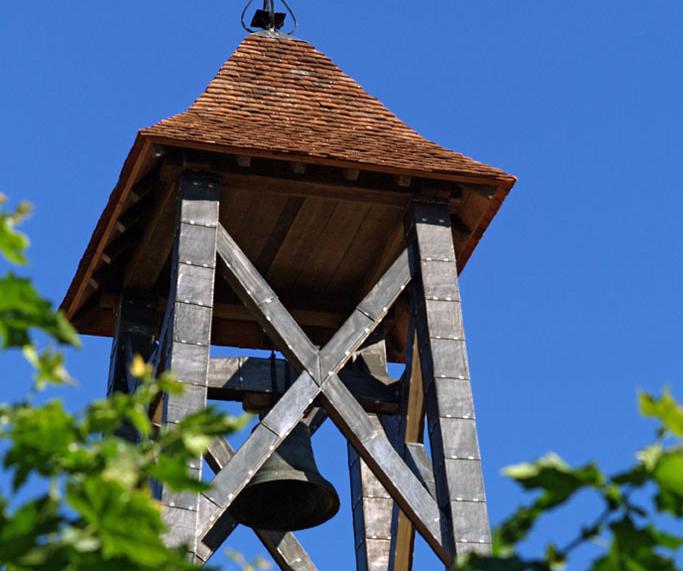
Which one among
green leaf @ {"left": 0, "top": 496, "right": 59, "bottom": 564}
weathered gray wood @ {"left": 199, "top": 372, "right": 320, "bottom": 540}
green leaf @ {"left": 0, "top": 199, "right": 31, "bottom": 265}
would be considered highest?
weathered gray wood @ {"left": 199, "top": 372, "right": 320, "bottom": 540}

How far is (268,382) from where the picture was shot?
7.93 m

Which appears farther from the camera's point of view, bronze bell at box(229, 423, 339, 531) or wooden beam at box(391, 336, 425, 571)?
wooden beam at box(391, 336, 425, 571)

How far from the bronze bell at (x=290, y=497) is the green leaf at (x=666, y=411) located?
5.69m

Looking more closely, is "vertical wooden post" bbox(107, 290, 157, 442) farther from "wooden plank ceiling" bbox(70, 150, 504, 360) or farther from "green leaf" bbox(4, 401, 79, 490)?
"green leaf" bbox(4, 401, 79, 490)

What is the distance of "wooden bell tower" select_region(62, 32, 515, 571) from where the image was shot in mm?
6938

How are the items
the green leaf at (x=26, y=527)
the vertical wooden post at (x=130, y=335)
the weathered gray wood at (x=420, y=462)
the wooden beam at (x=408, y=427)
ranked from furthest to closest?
1. the vertical wooden post at (x=130, y=335)
2. the wooden beam at (x=408, y=427)
3. the weathered gray wood at (x=420, y=462)
4. the green leaf at (x=26, y=527)

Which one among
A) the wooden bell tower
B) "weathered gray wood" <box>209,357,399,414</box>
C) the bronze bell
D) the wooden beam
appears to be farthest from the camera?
"weathered gray wood" <box>209,357,399,414</box>

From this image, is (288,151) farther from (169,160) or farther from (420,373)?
(420,373)

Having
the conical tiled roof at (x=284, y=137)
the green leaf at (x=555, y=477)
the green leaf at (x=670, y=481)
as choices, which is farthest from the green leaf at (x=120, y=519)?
the conical tiled roof at (x=284, y=137)

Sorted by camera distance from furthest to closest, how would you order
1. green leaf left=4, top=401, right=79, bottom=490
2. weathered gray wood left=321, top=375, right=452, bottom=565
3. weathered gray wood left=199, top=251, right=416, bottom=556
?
weathered gray wood left=321, top=375, right=452, bottom=565 < weathered gray wood left=199, top=251, right=416, bottom=556 < green leaf left=4, top=401, right=79, bottom=490

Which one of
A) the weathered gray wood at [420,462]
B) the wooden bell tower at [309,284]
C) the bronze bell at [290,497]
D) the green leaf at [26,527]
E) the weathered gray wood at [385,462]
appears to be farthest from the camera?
the weathered gray wood at [420,462]

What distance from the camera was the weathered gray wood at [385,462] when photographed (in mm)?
6777

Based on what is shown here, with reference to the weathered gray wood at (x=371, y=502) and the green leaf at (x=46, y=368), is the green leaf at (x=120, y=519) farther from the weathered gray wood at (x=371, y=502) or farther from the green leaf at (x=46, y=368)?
the weathered gray wood at (x=371, y=502)

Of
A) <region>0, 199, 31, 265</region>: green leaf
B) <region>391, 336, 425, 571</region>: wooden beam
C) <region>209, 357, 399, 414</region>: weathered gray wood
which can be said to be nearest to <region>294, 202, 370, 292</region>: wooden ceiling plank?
<region>209, 357, 399, 414</region>: weathered gray wood
